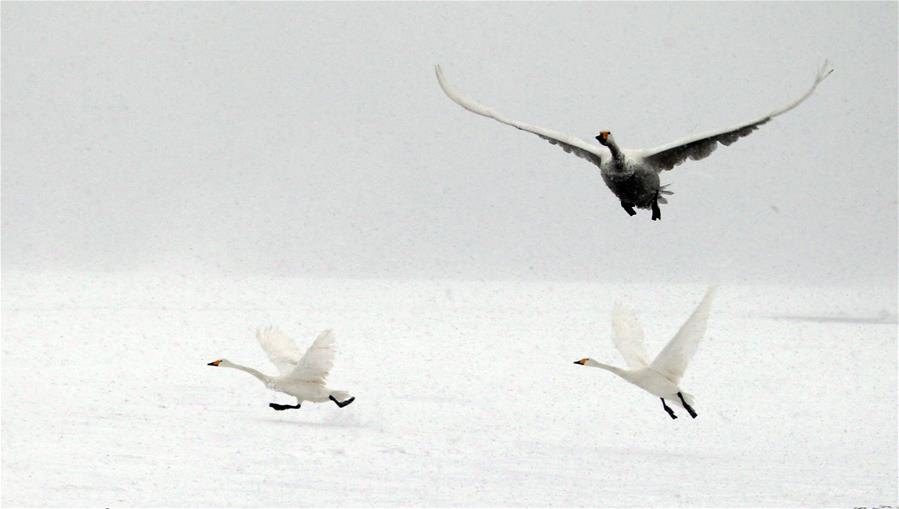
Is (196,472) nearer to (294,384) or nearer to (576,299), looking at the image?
(294,384)

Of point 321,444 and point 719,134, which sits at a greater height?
point 719,134

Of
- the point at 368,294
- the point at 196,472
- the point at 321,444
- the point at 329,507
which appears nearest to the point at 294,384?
the point at 329,507

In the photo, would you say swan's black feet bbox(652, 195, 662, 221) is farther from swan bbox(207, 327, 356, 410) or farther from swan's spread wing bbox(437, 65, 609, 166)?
swan bbox(207, 327, 356, 410)

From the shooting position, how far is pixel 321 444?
32.8 m

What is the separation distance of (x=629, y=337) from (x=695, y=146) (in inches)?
87.1

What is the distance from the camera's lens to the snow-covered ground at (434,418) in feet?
92.3

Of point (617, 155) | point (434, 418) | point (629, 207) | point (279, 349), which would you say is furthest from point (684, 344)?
point (434, 418)

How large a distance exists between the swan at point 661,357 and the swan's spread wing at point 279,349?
12.5 feet

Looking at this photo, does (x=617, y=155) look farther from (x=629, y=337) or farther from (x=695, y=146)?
(x=629, y=337)

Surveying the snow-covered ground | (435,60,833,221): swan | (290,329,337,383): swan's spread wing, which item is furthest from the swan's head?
the snow-covered ground

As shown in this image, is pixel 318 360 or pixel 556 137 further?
pixel 556 137

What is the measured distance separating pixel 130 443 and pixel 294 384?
16.7 m

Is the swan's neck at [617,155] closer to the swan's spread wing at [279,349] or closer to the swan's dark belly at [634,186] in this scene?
the swan's dark belly at [634,186]

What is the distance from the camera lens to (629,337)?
593 inches
